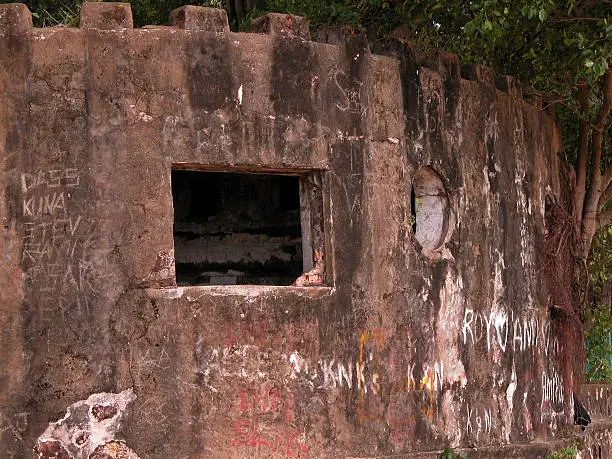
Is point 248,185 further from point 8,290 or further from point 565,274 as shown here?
point 8,290

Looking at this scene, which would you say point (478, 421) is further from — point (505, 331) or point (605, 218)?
point (605, 218)

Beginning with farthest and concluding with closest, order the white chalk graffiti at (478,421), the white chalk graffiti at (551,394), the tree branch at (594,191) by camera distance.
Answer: the tree branch at (594,191) < the white chalk graffiti at (551,394) < the white chalk graffiti at (478,421)

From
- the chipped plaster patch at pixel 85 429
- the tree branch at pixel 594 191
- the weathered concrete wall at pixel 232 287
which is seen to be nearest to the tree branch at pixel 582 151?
the tree branch at pixel 594 191

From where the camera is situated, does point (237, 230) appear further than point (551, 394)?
Yes

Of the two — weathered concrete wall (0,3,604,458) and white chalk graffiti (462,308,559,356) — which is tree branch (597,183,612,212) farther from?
weathered concrete wall (0,3,604,458)

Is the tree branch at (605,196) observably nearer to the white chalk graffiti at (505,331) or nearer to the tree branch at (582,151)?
the tree branch at (582,151)

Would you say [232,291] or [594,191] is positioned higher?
[594,191]

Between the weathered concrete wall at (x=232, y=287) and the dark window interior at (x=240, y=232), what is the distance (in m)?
3.23

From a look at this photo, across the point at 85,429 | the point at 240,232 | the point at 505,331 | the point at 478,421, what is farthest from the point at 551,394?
the point at 85,429

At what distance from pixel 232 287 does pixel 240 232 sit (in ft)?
15.0

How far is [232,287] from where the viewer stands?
749 cm

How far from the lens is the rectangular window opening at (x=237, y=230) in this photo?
11.8 metres

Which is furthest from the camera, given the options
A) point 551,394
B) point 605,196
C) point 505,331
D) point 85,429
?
point 605,196

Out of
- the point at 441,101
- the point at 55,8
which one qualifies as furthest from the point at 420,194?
the point at 55,8
